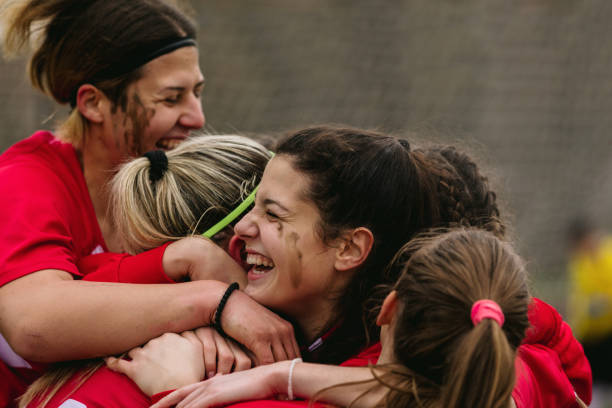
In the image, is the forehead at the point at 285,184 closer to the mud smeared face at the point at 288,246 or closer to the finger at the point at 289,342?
the mud smeared face at the point at 288,246

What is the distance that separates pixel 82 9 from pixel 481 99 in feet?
21.2

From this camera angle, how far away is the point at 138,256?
233 cm

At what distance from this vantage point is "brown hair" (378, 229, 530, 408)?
1660 millimetres

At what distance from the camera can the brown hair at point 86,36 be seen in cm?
297

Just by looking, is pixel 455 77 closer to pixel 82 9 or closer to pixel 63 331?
pixel 82 9

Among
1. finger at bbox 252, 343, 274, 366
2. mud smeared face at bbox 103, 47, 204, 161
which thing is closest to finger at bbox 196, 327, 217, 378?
finger at bbox 252, 343, 274, 366

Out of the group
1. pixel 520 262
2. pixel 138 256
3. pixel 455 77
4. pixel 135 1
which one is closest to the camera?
pixel 520 262

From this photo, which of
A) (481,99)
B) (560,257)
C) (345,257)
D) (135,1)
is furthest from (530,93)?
(345,257)

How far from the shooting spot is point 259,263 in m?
2.24

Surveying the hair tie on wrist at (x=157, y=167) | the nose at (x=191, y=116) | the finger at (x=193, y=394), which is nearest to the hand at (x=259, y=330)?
the finger at (x=193, y=394)

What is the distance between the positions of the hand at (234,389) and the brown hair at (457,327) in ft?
0.91

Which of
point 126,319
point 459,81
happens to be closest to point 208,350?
point 126,319

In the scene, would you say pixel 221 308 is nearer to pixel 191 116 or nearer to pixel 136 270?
pixel 136 270

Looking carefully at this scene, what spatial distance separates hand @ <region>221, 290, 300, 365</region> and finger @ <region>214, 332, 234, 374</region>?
39 mm
